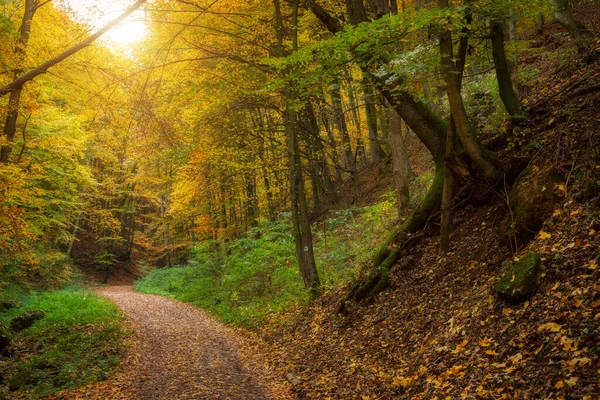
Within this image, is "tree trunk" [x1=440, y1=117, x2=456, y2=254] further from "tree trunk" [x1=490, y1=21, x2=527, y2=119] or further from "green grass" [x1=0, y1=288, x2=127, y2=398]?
"green grass" [x1=0, y1=288, x2=127, y2=398]

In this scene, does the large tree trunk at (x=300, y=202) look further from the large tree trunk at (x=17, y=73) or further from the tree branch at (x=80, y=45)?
the large tree trunk at (x=17, y=73)

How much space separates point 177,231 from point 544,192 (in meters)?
35.1

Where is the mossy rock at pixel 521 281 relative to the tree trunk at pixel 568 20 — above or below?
below

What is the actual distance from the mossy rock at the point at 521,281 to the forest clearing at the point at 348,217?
3cm

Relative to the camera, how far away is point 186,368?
885 cm

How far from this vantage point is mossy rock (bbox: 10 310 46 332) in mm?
12953

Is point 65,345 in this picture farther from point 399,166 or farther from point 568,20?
point 568,20

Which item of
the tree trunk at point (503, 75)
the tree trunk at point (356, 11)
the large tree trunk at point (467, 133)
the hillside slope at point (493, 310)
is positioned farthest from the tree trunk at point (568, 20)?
the tree trunk at point (356, 11)

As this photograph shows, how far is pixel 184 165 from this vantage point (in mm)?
18906

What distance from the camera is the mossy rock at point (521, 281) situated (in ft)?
16.4

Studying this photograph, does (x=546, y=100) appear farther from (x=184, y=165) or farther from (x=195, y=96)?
(x=184, y=165)

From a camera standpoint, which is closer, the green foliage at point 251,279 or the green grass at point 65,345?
the green grass at point 65,345

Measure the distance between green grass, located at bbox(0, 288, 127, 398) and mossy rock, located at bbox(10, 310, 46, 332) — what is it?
0.78ft

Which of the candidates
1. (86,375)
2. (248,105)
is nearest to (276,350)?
(86,375)
